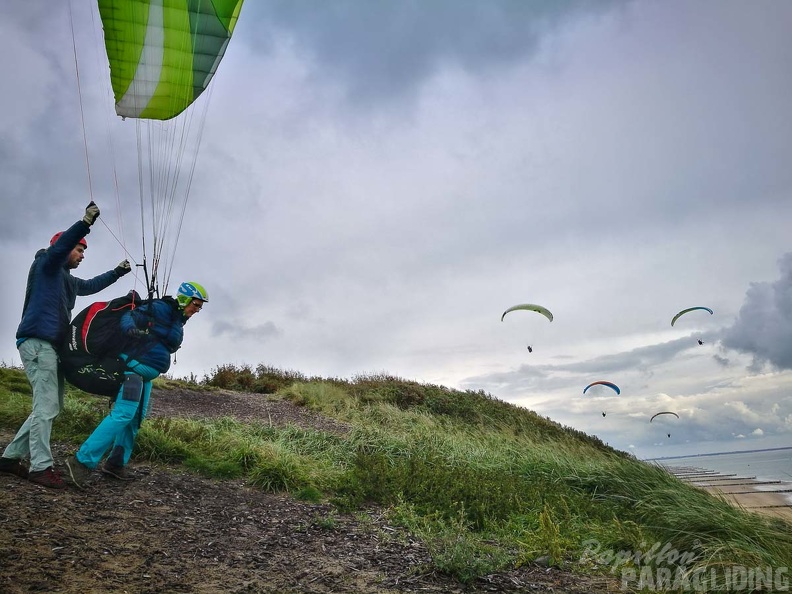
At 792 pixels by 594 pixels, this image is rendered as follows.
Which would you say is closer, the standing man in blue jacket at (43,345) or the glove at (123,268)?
the standing man in blue jacket at (43,345)

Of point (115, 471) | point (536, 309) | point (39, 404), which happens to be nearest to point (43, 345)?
point (39, 404)

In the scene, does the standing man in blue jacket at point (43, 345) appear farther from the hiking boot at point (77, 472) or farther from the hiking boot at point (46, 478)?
the hiking boot at point (77, 472)

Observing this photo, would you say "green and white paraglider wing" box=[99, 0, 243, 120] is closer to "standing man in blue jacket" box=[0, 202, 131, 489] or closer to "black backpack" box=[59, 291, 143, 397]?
"standing man in blue jacket" box=[0, 202, 131, 489]

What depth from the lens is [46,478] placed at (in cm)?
537

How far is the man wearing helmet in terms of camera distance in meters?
5.70

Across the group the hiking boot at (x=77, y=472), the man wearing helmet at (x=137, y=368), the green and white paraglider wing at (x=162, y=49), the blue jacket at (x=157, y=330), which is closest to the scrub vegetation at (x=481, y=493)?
the man wearing helmet at (x=137, y=368)

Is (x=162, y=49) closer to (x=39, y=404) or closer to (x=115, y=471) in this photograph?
(x=39, y=404)

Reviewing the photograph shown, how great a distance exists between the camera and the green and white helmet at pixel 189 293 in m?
6.15

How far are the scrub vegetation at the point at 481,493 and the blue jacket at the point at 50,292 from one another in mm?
2293

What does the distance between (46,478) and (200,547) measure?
1835mm

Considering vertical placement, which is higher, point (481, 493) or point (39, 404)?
point (39, 404)

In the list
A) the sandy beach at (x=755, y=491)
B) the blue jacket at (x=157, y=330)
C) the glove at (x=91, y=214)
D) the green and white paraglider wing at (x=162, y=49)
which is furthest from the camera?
the sandy beach at (x=755, y=491)

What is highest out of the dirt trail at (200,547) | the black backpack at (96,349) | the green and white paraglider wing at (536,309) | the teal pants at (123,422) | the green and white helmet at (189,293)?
the green and white paraglider wing at (536,309)

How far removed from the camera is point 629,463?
1008 centimetres
